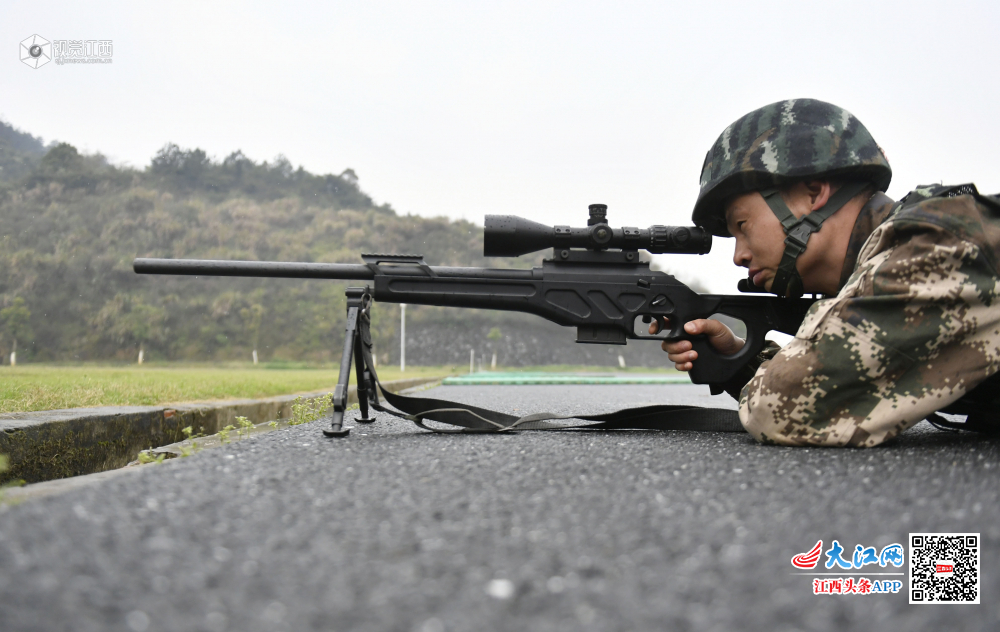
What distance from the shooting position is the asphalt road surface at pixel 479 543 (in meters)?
0.78

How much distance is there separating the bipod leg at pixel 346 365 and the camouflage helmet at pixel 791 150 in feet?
5.91

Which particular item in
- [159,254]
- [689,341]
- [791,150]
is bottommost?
[689,341]

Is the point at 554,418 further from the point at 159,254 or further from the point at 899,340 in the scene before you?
the point at 159,254

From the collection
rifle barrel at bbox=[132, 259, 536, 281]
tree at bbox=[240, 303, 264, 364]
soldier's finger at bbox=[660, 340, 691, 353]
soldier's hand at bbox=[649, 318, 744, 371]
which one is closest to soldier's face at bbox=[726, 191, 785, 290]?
A: soldier's hand at bbox=[649, 318, 744, 371]

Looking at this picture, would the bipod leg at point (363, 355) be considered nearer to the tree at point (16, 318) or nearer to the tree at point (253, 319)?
the tree at point (16, 318)

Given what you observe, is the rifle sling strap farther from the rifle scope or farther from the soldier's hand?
the rifle scope

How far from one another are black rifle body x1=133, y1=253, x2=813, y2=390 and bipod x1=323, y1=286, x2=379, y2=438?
0.50ft

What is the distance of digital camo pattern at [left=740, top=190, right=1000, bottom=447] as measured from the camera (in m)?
2.02

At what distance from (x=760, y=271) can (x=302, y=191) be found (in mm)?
75989

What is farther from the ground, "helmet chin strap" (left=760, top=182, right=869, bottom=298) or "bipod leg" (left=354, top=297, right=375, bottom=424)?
"helmet chin strap" (left=760, top=182, right=869, bottom=298)

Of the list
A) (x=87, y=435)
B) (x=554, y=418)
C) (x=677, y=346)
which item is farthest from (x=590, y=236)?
(x=87, y=435)

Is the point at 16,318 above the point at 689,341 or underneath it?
underneath

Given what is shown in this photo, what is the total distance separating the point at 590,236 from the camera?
117 inches

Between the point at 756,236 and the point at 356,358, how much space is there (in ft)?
6.65
